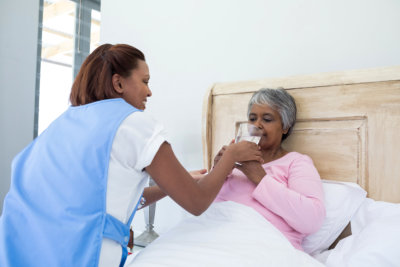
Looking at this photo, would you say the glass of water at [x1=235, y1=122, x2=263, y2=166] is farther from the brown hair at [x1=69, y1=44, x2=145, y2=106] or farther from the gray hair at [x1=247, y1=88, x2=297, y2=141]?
the brown hair at [x1=69, y1=44, x2=145, y2=106]

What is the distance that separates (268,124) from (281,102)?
11 centimetres

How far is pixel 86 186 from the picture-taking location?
31.4 inches

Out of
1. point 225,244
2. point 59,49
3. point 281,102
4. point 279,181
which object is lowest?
point 225,244

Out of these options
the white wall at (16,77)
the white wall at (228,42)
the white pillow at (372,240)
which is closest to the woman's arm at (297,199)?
the white pillow at (372,240)

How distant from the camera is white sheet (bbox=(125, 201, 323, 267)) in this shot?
2.87ft

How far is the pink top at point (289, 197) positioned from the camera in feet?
3.73

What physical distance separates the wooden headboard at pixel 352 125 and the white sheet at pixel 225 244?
0.48 m

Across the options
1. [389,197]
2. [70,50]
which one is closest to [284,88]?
[389,197]

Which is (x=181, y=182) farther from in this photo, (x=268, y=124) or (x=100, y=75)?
(x=268, y=124)

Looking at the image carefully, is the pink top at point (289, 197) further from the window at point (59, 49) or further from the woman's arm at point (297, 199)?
the window at point (59, 49)

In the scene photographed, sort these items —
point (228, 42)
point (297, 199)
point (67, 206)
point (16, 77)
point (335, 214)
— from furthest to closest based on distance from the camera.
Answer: point (16, 77)
point (228, 42)
point (335, 214)
point (297, 199)
point (67, 206)

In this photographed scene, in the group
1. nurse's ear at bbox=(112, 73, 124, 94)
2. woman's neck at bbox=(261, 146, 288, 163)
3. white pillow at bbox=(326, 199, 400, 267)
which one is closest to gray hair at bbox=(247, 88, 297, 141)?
woman's neck at bbox=(261, 146, 288, 163)

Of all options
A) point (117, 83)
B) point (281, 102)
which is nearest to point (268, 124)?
point (281, 102)

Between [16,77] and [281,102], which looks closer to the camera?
[281,102]
